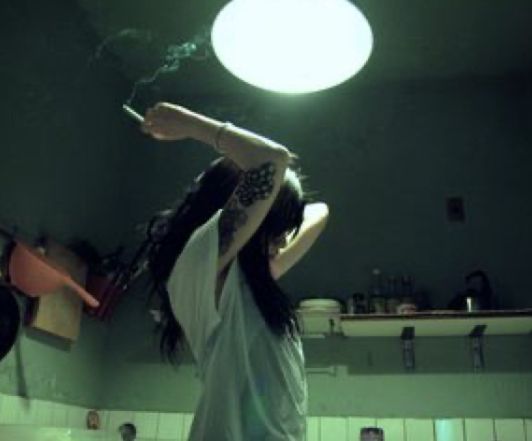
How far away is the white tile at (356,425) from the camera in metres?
2.36

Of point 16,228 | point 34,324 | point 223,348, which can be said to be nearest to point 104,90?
point 16,228

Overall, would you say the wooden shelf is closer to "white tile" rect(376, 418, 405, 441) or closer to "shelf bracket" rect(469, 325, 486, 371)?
"shelf bracket" rect(469, 325, 486, 371)

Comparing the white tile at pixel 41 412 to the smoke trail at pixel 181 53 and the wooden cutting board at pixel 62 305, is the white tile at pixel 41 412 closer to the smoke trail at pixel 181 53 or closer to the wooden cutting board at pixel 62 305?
the wooden cutting board at pixel 62 305

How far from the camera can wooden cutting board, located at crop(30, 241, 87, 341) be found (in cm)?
209

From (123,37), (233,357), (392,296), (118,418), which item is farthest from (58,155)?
(233,357)

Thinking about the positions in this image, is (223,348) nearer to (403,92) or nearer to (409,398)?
(409,398)

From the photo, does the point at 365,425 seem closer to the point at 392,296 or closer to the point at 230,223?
the point at 392,296

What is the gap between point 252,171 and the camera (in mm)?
957

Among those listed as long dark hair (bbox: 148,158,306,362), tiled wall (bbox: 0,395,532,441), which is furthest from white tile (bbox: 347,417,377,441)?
long dark hair (bbox: 148,158,306,362)

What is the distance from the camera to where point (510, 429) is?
7.47ft

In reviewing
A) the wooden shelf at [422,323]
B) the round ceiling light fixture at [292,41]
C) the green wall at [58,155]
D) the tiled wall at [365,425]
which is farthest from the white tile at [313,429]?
the round ceiling light fixture at [292,41]

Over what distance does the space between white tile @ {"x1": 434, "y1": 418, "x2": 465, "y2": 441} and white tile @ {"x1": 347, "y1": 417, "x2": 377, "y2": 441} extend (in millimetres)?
238

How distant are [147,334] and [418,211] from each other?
4.20ft

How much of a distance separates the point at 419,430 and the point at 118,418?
1.20 m
